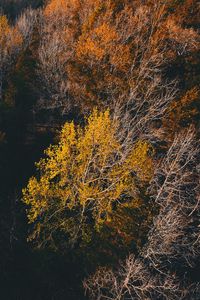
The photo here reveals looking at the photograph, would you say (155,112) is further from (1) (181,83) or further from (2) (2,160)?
(2) (2,160)

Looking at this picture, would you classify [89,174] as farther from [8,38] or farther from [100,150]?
[8,38]

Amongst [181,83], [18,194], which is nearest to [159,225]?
[18,194]

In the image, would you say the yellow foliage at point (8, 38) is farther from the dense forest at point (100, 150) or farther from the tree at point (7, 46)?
the dense forest at point (100, 150)

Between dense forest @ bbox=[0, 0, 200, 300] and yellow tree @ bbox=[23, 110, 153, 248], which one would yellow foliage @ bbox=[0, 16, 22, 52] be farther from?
yellow tree @ bbox=[23, 110, 153, 248]

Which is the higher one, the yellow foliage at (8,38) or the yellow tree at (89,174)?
the yellow foliage at (8,38)

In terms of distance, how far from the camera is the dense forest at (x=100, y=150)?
18750 mm

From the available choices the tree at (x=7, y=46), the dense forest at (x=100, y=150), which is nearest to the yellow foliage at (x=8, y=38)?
the tree at (x=7, y=46)

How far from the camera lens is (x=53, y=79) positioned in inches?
1174

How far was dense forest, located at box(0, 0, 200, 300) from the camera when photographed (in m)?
18.8

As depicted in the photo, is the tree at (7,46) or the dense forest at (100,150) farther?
the tree at (7,46)

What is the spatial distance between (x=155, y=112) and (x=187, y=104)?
2806 millimetres

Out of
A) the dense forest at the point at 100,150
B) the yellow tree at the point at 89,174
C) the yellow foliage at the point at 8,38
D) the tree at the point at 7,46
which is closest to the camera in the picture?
the yellow tree at the point at 89,174

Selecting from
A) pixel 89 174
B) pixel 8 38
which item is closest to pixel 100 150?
pixel 89 174

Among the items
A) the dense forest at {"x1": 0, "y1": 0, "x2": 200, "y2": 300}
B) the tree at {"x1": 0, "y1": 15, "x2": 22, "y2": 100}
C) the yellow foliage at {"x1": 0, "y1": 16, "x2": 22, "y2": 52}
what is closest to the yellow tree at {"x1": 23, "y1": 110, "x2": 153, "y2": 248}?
the dense forest at {"x1": 0, "y1": 0, "x2": 200, "y2": 300}
